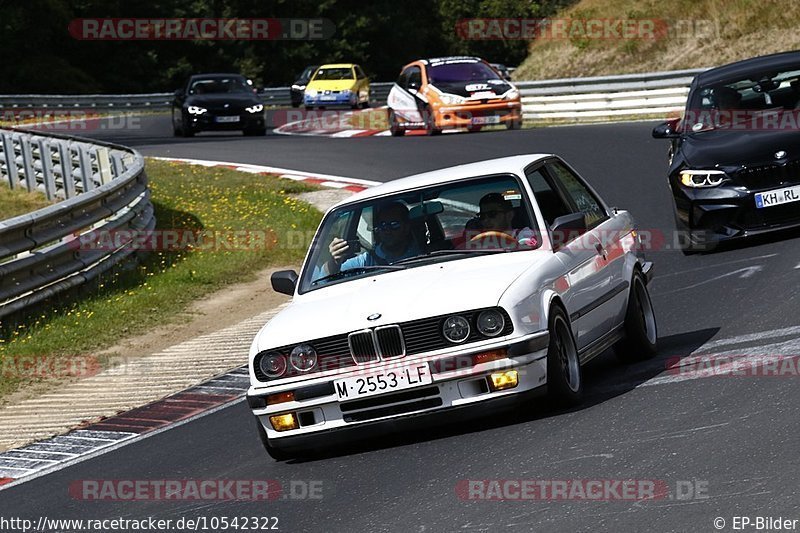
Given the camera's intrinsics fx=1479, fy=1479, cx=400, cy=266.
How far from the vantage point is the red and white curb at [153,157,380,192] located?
2203 cm

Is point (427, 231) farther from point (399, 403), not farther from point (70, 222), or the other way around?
point (70, 222)

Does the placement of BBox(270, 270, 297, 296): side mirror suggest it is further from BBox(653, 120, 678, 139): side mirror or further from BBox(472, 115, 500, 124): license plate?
BBox(472, 115, 500, 124): license plate

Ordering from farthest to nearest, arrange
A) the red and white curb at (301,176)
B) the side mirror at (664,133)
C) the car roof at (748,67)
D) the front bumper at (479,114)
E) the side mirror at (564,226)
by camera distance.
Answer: the front bumper at (479,114) → the red and white curb at (301,176) → the car roof at (748,67) → the side mirror at (664,133) → the side mirror at (564,226)

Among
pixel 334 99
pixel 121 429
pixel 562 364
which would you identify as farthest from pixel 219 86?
pixel 562 364

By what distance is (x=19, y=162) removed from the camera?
966 inches

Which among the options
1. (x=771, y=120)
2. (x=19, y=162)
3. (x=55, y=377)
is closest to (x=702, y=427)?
(x=55, y=377)

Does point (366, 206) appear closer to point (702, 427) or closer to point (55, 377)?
point (702, 427)

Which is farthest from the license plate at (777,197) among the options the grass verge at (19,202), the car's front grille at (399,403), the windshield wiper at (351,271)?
the grass verge at (19,202)

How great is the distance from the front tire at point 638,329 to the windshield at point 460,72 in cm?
2004

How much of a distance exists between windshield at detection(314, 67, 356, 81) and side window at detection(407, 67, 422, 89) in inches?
620

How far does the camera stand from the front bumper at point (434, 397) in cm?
739

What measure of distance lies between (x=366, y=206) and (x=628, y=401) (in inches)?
79.3

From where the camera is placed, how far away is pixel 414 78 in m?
30.1

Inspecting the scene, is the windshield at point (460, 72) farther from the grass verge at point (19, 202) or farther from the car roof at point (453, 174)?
the car roof at point (453, 174)
